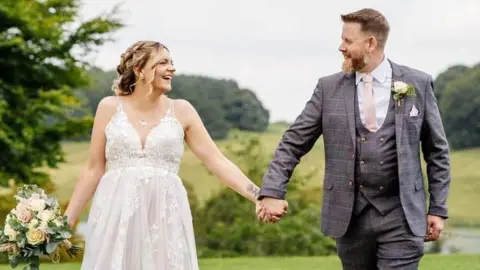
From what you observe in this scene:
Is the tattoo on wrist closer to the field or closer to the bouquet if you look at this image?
the bouquet

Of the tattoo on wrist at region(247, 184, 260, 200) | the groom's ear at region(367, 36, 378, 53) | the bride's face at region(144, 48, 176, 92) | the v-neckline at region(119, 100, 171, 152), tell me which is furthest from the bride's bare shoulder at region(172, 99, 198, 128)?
the groom's ear at region(367, 36, 378, 53)

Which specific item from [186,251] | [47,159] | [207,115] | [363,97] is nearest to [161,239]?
[186,251]

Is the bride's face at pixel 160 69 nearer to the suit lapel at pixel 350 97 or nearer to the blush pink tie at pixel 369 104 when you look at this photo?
the suit lapel at pixel 350 97

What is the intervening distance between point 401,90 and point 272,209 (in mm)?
1093

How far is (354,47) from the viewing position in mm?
6254

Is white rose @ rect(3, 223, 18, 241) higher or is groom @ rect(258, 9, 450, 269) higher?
groom @ rect(258, 9, 450, 269)

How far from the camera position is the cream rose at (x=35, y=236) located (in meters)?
6.32

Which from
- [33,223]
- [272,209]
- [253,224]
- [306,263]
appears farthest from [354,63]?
[253,224]

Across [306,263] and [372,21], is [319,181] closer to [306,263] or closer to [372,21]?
[306,263]

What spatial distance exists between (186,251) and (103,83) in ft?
107

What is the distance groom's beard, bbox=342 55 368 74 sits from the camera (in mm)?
6270

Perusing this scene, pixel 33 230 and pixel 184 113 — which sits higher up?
pixel 184 113

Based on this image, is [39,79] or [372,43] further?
[39,79]

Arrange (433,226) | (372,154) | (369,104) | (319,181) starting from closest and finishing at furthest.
→ 1. (372,154)
2. (369,104)
3. (433,226)
4. (319,181)
